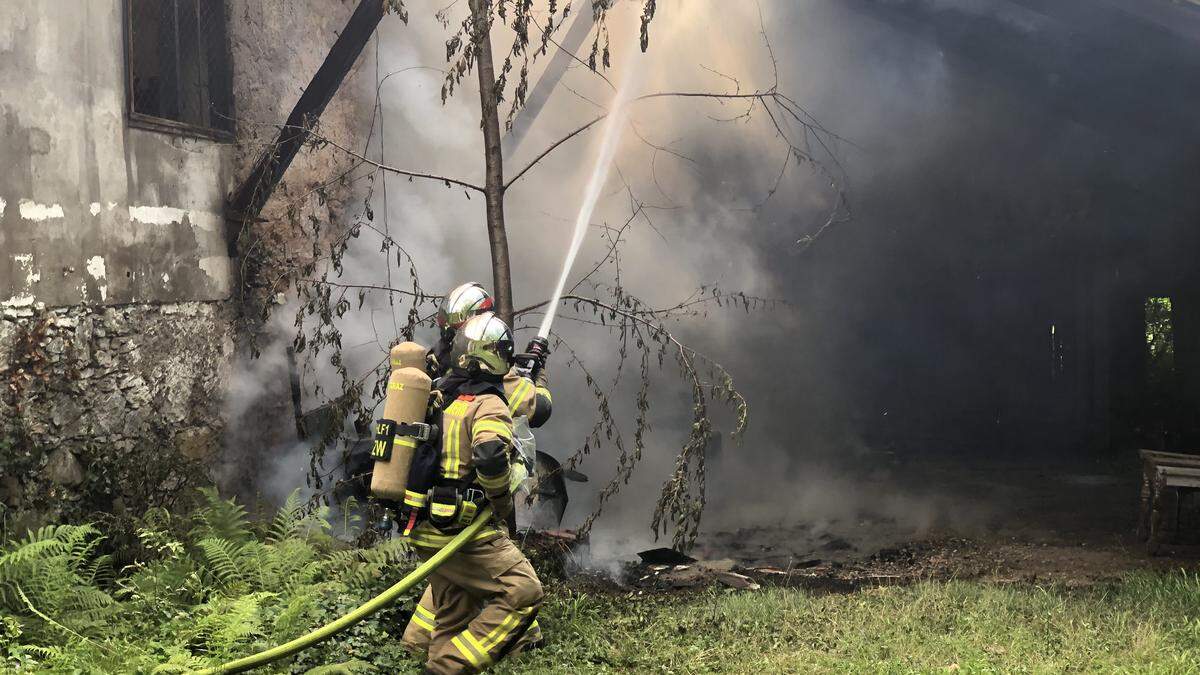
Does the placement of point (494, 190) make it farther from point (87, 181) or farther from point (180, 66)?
point (180, 66)

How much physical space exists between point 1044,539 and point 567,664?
17.3ft

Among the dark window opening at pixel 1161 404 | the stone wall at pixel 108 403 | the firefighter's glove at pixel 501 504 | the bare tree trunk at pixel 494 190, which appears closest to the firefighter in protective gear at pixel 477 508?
the firefighter's glove at pixel 501 504

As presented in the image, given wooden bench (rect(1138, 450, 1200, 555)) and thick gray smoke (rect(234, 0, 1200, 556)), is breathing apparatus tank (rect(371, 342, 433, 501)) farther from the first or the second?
wooden bench (rect(1138, 450, 1200, 555))

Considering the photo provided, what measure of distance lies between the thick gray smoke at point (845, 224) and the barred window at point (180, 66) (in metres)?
1.52

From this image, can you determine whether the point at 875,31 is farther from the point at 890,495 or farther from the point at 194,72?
the point at 194,72

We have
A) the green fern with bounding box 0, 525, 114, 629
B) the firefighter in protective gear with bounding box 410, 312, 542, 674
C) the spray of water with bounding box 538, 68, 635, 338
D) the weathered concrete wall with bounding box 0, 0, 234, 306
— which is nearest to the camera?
the firefighter in protective gear with bounding box 410, 312, 542, 674

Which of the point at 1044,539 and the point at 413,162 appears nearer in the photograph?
the point at 1044,539

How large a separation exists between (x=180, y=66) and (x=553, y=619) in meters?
5.23

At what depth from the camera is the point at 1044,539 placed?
28.8 ft

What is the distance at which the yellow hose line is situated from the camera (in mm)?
4547

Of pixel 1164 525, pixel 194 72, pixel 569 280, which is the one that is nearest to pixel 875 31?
pixel 569 280

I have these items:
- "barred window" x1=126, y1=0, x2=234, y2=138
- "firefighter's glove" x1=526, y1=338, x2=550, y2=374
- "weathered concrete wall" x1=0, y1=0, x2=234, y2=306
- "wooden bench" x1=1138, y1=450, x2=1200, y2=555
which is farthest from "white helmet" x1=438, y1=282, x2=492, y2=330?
"wooden bench" x1=1138, y1=450, x2=1200, y2=555

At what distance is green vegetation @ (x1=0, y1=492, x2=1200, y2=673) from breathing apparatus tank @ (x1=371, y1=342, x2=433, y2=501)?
0.68m

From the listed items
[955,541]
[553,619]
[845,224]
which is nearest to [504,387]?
[553,619]
